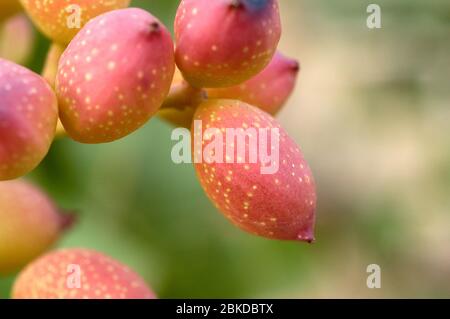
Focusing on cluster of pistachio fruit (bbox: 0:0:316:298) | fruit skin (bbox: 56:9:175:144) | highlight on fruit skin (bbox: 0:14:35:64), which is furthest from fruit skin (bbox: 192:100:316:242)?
highlight on fruit skin (bbox: 0:14:35:64)

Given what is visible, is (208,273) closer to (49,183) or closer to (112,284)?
(49,183)

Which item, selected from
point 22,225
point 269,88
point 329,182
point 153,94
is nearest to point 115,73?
point 153,94

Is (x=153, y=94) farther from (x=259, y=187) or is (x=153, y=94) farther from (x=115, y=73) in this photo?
(x=259, y=187)

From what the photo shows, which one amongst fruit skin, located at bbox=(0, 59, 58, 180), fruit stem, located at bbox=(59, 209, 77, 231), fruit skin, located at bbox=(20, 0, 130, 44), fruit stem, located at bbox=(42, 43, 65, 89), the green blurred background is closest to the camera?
fruit skin, located at bbox=(0, 59, 58, 180)

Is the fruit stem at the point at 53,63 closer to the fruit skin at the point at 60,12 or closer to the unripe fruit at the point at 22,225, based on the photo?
the fruit skin at the point at 60,12

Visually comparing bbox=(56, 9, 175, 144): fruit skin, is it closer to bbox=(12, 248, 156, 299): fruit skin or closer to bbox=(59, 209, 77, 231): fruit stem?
bbox=(12, 248, 156, 299): fruit skin
